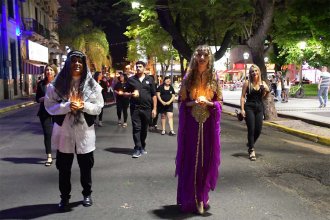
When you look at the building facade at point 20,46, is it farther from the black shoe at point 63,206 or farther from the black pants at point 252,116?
the black shoe at point 63,206

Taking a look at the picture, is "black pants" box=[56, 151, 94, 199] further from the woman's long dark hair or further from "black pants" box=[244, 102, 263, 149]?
"black pants" box=[244, 102, 263, 149]

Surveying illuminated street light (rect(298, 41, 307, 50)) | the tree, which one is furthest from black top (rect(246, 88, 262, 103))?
the tree

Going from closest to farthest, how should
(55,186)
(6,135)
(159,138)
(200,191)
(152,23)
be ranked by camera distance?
(200,191) < (55,186) < (159,138) < (6,135) < (152,23)

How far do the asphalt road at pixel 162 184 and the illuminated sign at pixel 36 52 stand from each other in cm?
2836

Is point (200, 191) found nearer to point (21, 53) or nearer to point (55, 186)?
point (55, 186)

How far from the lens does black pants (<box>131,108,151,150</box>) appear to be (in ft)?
28.1

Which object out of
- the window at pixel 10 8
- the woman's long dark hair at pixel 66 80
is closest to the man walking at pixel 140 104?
the woman's long dark hair at pixel 66 80

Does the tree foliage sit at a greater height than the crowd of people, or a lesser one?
greater

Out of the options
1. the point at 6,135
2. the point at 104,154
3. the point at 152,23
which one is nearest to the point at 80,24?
the point at 152,23

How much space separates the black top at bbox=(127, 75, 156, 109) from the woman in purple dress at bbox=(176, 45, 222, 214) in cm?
371

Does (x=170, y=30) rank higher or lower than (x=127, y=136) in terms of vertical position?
higher

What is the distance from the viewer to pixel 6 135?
12117 mm

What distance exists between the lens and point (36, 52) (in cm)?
3897

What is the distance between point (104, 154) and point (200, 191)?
4327 mm
